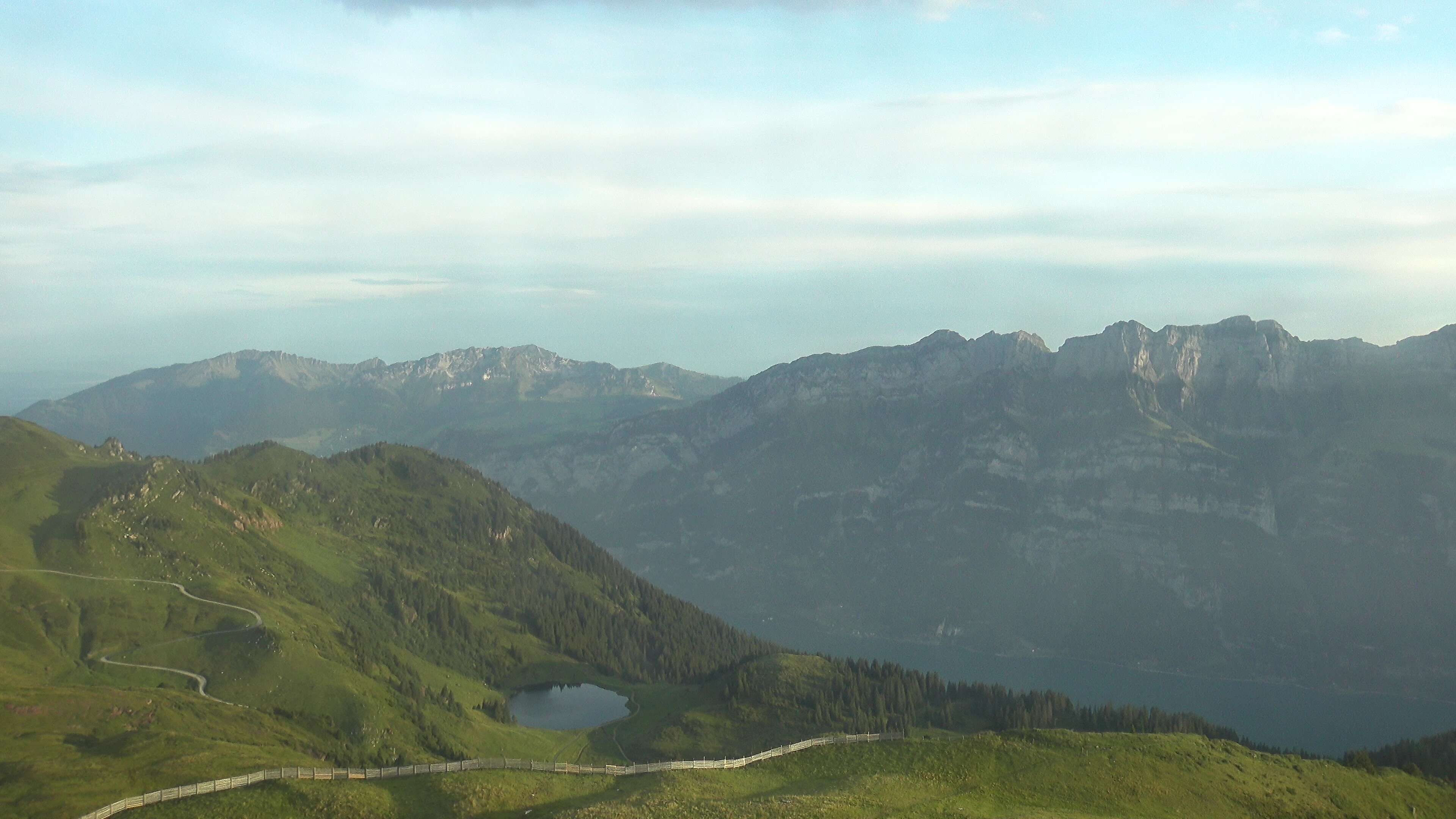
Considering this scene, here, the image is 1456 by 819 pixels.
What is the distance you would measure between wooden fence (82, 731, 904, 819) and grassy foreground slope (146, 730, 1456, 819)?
2.66 metres

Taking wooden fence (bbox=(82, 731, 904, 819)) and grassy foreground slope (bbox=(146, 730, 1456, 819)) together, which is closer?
grassy foreground slope (bbox=(146, 730, 1456, 819))

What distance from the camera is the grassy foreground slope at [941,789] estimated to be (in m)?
99.9

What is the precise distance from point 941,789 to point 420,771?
5404 centimetres

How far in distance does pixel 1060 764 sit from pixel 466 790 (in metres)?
64.3

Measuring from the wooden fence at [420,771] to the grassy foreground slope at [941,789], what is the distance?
2.66 metres

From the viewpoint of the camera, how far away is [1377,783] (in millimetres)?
134000

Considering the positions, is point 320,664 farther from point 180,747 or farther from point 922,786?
point 922,786

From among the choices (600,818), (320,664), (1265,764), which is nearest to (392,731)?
(320,664)

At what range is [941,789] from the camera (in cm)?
11312

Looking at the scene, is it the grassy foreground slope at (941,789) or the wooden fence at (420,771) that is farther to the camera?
the wooden fence at (420,771)

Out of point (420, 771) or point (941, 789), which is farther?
point (420, 771)

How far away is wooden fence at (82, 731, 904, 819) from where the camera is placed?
100 meters

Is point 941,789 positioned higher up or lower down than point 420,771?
lower down

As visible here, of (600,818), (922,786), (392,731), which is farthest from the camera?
(392,731)
